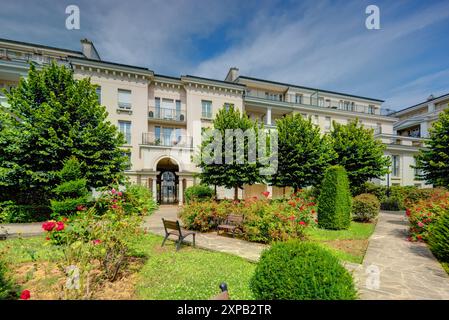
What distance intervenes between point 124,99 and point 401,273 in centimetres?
2228

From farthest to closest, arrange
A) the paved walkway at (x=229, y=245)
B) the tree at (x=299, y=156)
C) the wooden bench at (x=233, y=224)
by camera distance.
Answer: the tree at (x=299, y=156) → the wooden bench at (x=233, y=224) → the paved walkway at (x=229, y=245)

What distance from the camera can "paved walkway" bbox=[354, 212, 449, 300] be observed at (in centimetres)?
420

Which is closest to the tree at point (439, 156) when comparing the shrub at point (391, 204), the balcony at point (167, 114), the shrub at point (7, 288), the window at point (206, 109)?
the shrub at point (391, 204)

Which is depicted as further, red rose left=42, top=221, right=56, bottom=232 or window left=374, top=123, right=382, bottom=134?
window left=374, top=123, right=382, bottom=134

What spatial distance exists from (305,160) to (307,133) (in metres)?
2.11

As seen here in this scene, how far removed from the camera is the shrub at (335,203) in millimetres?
10172

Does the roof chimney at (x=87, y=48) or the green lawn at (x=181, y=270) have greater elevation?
the roof chimney at (x=87, y=48)

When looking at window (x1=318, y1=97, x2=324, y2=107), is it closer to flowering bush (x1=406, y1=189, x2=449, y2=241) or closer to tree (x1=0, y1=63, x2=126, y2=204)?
flowering bush (x1=406, y1=189, x2=449, y2=241)

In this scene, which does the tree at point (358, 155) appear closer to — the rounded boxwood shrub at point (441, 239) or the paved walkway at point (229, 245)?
the rounded boxwood shrub at point (441, 239)

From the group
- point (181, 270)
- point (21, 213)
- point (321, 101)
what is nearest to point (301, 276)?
point (181, 270)

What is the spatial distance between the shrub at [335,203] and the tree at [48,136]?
10.9 meters

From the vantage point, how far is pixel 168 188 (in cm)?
2191

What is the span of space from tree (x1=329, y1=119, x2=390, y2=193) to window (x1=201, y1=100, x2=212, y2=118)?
1236 centimetres

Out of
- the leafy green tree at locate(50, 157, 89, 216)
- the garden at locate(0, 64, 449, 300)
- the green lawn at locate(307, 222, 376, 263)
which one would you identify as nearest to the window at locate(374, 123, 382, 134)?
the garden at locate(0, 64, 449, 300)
